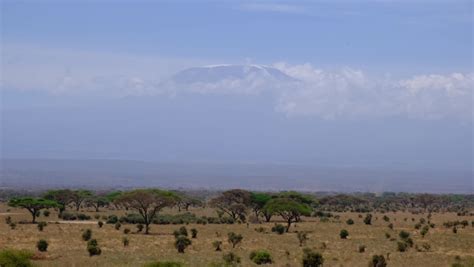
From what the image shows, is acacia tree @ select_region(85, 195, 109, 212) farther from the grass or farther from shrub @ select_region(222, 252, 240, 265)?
shrub @ select_region(222, 252, 240, 265)

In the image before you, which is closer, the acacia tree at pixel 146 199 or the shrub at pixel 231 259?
the shrub at pixel 231 259

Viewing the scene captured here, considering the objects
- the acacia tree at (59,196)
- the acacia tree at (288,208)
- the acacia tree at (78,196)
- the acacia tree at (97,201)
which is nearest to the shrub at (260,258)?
the acacia tree at (288,208)

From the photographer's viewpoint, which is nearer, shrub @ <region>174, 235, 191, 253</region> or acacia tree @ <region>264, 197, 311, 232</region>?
shrub @ <region>174, 235, 191, 253</region>

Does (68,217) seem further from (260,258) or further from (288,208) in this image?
(260,258)

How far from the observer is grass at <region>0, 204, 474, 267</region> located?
40406 mm

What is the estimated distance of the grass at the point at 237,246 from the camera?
4041cm

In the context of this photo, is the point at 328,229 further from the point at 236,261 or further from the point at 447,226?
the point at 236,261

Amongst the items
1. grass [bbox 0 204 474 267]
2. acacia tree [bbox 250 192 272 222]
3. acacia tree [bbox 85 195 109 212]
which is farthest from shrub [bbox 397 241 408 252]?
acacia tree [bbox 85 195 109 212]

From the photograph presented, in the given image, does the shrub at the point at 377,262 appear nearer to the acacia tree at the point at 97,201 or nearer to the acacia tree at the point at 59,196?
the acacia tree at the point at 59,196

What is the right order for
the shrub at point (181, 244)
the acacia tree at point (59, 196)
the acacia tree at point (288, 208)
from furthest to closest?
the acacia tree at point (59, 196)
the acacia tree at point (288, 208)
the shrub at point (181, 244)

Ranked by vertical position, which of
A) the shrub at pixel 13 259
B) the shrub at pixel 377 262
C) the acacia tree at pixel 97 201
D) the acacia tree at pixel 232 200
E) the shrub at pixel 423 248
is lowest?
the shrub at pixel 13 259

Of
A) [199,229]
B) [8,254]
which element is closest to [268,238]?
[199,229]

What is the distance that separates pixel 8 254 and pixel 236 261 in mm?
11217

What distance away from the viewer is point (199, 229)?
6475cm
